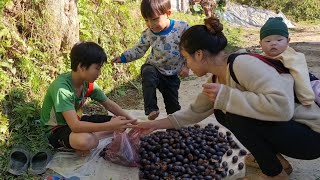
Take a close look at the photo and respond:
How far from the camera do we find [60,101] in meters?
3.10

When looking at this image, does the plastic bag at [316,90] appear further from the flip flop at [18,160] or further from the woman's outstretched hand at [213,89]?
the flip flop at [18,160]

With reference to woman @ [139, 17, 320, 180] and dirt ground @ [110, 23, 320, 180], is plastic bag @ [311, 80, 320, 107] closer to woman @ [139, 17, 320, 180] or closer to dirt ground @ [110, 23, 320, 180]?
woman @ [139, 17, 320, 180]

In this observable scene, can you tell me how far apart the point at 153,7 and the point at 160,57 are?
1.82 feet

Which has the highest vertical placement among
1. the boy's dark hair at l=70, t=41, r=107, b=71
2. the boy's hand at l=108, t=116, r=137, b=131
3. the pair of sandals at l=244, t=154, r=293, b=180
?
the boy's dark hair at l=70, t=41, r=107, b=71

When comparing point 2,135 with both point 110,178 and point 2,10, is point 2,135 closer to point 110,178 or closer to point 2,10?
point 110,178

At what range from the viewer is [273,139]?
2549 millimetres

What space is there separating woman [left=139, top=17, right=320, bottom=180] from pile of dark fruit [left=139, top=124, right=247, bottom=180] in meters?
0.42

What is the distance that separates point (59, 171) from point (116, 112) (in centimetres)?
79

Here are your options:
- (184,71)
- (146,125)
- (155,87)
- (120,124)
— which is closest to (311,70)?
(184,71)

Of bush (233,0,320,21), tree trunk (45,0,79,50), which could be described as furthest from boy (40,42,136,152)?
bush (233,0,320,21)

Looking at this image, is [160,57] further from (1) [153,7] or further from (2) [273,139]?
(2) [273,139]

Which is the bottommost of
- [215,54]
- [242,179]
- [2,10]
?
[242,179]

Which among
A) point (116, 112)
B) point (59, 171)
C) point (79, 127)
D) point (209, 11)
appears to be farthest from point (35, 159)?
point (209, 11)

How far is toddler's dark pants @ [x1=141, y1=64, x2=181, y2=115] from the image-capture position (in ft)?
12.4
